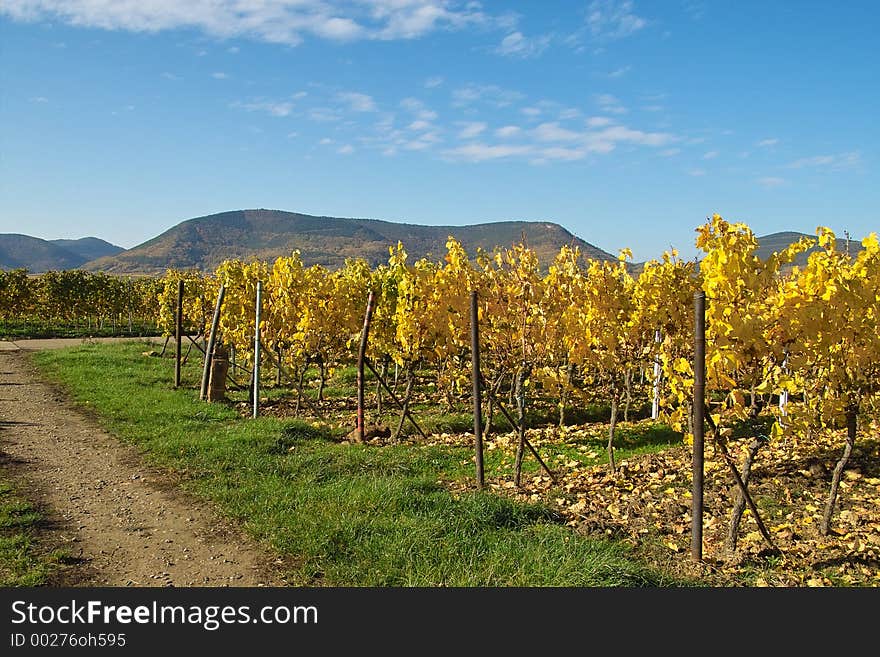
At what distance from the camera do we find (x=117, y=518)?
19.3ft

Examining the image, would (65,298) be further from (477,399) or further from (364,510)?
(364,510)

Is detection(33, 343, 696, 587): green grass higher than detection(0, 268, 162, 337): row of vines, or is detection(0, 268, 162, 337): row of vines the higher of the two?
detection(0, 268, 162, 337): row of vines

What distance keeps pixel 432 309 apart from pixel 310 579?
17.3 ft

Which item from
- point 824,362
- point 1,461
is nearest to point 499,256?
point 824,362

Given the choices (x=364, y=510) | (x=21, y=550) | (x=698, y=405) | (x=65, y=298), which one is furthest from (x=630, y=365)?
(x=65, y=298)

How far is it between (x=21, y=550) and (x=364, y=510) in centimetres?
272

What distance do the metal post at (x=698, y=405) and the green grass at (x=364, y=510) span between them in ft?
1.86

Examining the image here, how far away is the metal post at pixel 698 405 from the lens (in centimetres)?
488

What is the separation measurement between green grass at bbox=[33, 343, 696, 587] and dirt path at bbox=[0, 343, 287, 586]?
0.90ft

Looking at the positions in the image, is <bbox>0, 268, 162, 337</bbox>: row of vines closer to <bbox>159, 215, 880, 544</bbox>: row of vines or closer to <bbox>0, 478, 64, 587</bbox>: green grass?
<bbox>159, 215, 880, 544</bbox>: row of vines

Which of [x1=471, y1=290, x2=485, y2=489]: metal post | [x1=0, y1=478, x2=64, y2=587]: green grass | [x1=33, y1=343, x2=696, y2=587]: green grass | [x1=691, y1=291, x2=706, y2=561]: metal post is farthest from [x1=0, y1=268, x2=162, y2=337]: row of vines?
[x1=691, y1=291, x2=706, y2=561]: metal post

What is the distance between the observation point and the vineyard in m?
5.10

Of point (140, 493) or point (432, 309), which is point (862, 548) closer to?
point (432, 309)

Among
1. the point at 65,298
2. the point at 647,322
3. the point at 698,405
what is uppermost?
the point at 65,298
